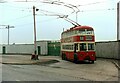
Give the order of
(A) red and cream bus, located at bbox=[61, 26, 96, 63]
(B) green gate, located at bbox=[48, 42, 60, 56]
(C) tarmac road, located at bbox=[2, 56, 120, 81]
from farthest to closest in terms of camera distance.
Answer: (B) green gate, located at bbox=[48, 42, 60, 56] < (A) red and cream bus, located at bbox=[61, 26, 96, 63] < (C) tarmac road, located at bbox=[2, 56, 120, 81]

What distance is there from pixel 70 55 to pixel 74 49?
2.41m

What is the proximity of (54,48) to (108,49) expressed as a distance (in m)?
18.0

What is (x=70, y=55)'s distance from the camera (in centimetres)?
3622

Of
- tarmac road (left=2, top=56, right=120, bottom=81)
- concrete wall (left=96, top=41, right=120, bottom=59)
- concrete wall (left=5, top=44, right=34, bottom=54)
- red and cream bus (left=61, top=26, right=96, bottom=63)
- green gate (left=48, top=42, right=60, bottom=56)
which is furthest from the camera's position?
concrete wall (left=5, top=44, right=34, bottom=54)

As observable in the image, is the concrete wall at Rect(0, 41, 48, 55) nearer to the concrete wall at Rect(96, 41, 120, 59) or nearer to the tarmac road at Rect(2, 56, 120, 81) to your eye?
the concrete wall at Rect(96, 41, 120, 59)

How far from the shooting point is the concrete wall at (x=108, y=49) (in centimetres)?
3981

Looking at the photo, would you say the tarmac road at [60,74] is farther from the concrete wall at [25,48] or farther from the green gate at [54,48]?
the concrete wall at [25,48]

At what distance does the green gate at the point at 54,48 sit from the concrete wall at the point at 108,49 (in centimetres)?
1320

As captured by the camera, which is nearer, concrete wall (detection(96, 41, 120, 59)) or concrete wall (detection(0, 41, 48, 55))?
concrete wall (detection(96, 41, 120, 59))

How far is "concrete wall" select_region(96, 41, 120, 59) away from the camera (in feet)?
131

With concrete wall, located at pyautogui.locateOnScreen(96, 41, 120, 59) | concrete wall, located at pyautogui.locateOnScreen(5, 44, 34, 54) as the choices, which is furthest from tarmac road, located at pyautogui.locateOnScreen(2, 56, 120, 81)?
concrete wall, located at pyautogui.locateOnScreen(5, 44, 34, 54)

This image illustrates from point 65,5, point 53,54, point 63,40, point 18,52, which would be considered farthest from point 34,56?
point 18,52

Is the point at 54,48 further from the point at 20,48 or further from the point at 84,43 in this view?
the point at 84,43

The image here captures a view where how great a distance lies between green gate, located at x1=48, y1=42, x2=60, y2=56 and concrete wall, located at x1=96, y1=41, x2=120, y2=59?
43.3 ft
